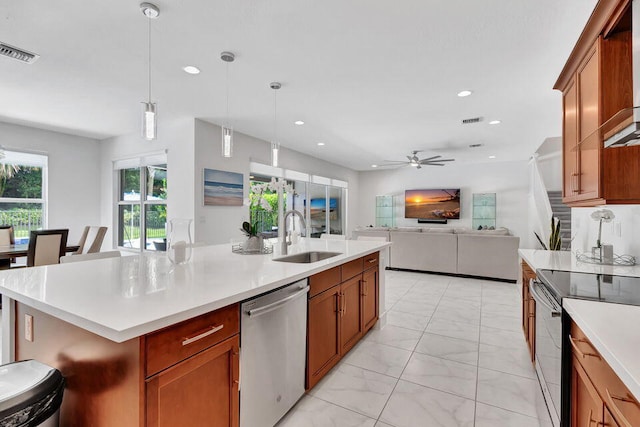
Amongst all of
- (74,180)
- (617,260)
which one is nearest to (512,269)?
(617,260)

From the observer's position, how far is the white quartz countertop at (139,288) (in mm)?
1040

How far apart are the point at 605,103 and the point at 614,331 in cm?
129

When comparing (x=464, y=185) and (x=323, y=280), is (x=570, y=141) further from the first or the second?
(x=464, y=185)

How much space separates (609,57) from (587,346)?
60.7 inches

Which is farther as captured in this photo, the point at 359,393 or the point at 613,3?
the point at 359,393

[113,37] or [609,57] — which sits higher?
[113,37]

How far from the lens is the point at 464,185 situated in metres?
8.85

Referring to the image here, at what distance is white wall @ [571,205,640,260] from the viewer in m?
2.09

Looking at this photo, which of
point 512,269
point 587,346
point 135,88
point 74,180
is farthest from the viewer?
point 74,180

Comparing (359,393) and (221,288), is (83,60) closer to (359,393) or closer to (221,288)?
(221,288)

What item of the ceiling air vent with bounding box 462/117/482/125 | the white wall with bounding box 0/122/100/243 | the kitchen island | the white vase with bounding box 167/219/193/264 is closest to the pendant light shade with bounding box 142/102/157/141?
the white vase with bounding box 167/219/193/264

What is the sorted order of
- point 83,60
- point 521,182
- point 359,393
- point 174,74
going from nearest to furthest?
point 359,393 < point 83,60 < point 174,74 < point 521,182

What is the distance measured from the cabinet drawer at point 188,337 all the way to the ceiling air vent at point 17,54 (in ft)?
10.2

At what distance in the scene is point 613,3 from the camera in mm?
1496
